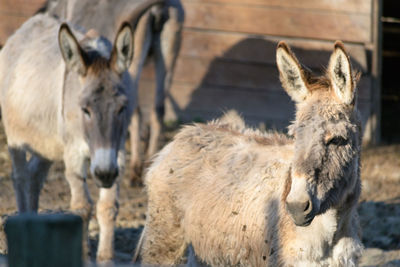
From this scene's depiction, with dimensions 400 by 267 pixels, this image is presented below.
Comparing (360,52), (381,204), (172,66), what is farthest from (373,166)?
(172,66)

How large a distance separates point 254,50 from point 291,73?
5803 millimetres

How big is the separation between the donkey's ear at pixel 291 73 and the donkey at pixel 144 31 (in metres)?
3.72

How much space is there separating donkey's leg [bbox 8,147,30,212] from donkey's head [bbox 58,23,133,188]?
46.2 inches

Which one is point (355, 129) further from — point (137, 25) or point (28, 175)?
point (137, 25)

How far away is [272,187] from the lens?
12.6ft

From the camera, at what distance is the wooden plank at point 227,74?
31.2ft

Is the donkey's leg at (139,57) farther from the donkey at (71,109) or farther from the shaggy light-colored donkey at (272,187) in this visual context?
the shaggy light-colored donkey at (272,187)

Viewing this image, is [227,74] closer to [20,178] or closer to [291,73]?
[20,178]

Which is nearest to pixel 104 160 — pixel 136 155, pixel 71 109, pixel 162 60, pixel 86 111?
pixel 86 111

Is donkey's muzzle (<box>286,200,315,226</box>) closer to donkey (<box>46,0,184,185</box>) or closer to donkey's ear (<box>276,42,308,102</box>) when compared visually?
donkey's ear (<box>276,42,308,102</box>)

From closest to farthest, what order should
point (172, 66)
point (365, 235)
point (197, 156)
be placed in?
point (197, 156)
point (365, 235)
point (172, 66)

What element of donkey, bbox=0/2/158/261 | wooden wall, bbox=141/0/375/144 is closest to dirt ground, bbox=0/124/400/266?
donkey, bbox=0/2/158/261

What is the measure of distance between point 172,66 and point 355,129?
16.8 feet

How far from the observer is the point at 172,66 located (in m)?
8.52
